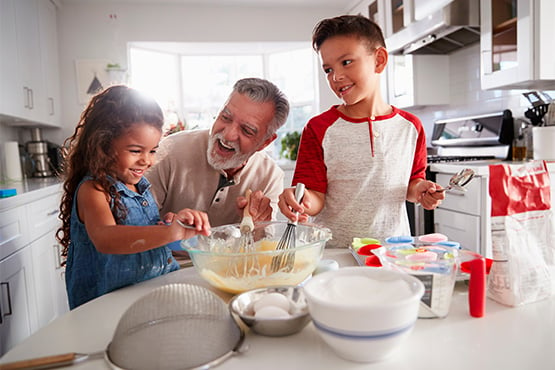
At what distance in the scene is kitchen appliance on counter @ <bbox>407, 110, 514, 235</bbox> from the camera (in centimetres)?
259

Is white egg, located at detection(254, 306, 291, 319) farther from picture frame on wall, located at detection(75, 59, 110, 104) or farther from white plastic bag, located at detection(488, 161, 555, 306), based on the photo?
picture frame on wall, located at detection(75, 59, 110, 104)

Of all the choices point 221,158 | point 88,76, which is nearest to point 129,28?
point 88,76

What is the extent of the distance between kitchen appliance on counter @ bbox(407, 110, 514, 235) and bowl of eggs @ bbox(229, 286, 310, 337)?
6.76 feet

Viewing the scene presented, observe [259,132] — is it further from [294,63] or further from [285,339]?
[294,63]

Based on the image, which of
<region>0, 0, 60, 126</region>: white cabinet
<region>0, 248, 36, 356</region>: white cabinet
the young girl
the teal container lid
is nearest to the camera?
the young girl

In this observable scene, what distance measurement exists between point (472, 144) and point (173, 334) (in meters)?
2.82

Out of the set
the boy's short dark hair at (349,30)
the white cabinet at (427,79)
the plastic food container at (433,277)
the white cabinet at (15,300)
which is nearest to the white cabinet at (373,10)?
the white cabinet at (427,79)

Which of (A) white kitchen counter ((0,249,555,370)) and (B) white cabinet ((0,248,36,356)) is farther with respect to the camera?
(B) white cabinet ((0,248,36,356))

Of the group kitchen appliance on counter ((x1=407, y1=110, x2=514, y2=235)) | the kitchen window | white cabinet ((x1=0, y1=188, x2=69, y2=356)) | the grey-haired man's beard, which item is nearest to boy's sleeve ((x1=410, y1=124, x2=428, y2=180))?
the grey-haired man's beard

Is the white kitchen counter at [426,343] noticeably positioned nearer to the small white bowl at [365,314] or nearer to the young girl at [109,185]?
the small white bowl at [365,314]

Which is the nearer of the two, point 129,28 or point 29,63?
point 29,63

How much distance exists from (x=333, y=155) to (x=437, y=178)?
4.45ft

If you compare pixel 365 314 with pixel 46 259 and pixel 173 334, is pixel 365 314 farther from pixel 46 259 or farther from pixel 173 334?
pixel 46 259

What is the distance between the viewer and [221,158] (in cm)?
142
